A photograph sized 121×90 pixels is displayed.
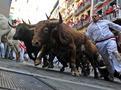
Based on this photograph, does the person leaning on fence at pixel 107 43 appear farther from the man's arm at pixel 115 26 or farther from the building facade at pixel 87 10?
the building facade at pixel 87 10

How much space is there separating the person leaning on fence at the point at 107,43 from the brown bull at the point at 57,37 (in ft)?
1.70

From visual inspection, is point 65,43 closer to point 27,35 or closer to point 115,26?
point 115,26

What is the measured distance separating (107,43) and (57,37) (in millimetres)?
1460

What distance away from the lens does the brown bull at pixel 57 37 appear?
1072 centimetres

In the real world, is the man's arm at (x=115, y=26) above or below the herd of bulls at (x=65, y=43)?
above

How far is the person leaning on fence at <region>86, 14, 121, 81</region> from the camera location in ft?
32.8

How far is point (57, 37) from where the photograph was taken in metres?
10.9

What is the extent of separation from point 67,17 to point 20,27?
68583 mm

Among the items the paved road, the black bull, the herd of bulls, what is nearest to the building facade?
the black bull

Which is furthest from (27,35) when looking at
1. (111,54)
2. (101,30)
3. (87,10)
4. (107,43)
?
(87,10)

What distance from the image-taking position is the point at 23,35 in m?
14.1

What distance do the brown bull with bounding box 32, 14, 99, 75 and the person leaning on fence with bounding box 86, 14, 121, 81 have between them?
52 centimetres

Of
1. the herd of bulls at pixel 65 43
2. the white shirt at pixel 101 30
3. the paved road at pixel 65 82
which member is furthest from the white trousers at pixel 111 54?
the paved road at pixel 65 82

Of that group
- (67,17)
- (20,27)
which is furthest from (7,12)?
(67,17)
